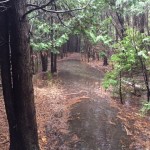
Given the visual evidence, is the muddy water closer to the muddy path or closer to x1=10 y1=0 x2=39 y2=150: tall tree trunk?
the muddy path

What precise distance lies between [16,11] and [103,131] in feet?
16.8

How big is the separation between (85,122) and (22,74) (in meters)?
4.62

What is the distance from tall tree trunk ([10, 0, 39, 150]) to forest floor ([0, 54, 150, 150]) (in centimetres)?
151

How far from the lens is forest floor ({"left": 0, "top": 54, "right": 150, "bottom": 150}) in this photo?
9086 mm

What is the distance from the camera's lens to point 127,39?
1329cm

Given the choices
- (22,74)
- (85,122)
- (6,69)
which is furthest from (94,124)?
(6,69)

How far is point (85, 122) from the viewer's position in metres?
11.1

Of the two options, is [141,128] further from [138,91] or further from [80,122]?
[138,91]

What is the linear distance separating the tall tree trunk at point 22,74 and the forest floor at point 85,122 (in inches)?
59.6

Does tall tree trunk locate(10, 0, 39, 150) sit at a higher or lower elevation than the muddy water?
higher

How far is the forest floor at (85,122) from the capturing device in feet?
29.8

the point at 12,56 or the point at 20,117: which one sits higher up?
the point at 12,56

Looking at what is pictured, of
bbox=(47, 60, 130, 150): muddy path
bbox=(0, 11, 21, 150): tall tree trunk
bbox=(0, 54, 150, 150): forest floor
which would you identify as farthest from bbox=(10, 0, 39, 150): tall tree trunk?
bbox=(47, 60, 130, 150): muddy path

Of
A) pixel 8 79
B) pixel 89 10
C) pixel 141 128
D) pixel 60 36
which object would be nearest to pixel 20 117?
pixel 8 79
